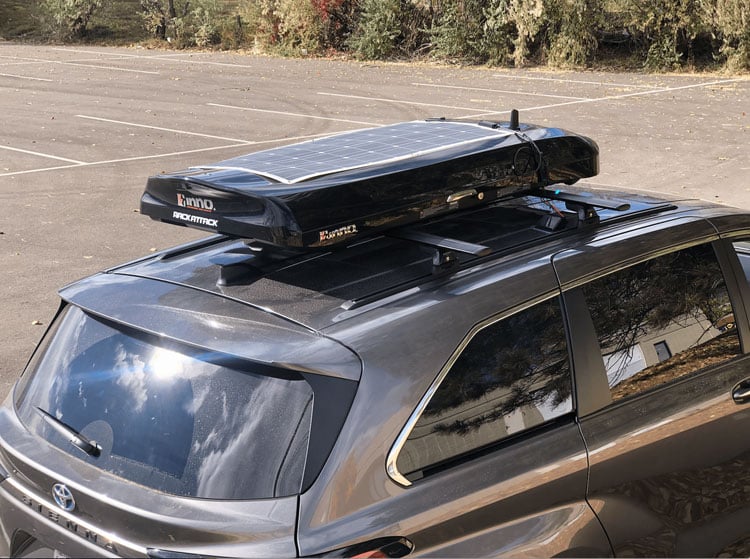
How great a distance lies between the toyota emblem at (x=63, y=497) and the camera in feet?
8.71

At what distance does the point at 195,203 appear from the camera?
314 cm

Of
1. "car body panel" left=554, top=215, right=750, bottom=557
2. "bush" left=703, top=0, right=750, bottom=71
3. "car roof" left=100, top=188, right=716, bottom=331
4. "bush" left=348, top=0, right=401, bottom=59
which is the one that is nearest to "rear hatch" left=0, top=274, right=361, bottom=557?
"car roof" left=100, top=188, right=716, bottom=331

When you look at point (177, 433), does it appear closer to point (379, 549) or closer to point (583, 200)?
point (379, 549)

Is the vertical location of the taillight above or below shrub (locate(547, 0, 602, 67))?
below

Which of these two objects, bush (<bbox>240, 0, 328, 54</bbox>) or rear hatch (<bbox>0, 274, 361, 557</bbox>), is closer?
rear hatch (<bbox>0, 274, 361, 557</bbox>)

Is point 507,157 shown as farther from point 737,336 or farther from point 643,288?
point 737,336

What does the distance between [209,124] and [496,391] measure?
16.9m

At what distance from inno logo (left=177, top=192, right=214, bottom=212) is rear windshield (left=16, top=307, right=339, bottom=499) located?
19.1 inches

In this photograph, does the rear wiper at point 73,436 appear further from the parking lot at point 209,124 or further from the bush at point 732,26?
the bush at point 732,26

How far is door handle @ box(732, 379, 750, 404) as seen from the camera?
354cm

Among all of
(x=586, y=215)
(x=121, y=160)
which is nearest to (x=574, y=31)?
(x=121, y=160)

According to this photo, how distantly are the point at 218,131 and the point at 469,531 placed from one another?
637 inches

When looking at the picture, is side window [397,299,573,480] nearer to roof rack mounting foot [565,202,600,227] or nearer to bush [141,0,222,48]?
roof rack mounting foot [565,202,600,227]

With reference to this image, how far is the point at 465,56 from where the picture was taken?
104 feet
